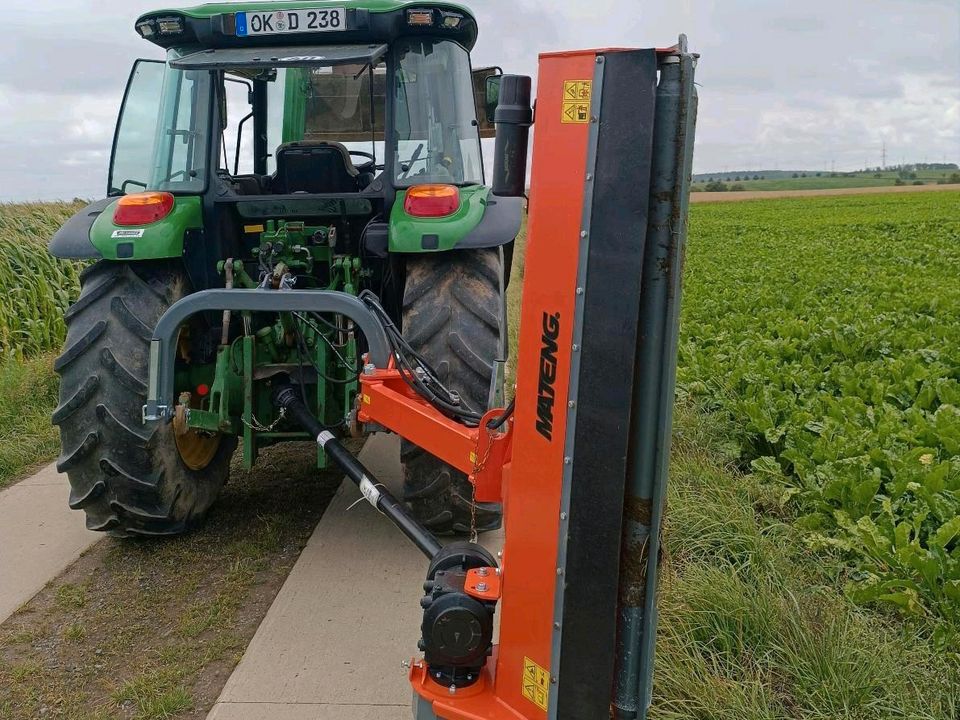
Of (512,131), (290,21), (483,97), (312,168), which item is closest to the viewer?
(512,131)

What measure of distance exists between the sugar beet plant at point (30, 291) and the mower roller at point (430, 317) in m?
4.01

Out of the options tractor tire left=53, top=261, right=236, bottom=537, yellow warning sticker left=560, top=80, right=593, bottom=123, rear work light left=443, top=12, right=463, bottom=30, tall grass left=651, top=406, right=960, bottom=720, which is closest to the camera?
yellow warning sticker left=560, top=80, right=593, bottom=123

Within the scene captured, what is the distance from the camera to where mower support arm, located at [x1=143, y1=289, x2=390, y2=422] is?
127 inches

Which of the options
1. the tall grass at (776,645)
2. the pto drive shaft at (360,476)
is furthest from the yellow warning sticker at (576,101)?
the tall grass at (776,645)

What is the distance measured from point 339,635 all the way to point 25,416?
4.21m

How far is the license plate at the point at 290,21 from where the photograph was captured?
399cm

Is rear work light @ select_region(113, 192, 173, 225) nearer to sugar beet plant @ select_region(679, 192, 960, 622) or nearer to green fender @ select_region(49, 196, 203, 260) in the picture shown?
green fender @ select_region(49, 196, 203, 260)

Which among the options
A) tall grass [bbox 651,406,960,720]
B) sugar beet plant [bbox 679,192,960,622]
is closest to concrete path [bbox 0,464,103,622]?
tall grass [bbox 651,406,960,720]

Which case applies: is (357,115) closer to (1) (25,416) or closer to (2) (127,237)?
(2) (127,237)

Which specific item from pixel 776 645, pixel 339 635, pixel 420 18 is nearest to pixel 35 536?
pixel 339 635

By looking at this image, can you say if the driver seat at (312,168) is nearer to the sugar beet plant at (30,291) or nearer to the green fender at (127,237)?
the green fender at (127,237)

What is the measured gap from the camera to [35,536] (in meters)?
4.43

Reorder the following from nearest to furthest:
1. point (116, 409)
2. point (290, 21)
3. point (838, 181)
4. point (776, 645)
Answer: point (776, 645), point (116, 409), point (290, 21), point (838, 181)

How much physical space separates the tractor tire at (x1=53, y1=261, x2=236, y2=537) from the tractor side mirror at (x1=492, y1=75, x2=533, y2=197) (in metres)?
2.30
